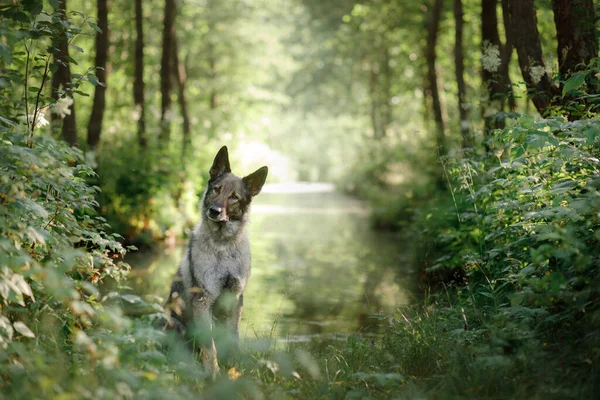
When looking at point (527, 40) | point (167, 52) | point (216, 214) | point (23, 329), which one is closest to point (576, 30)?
point (527, 40)

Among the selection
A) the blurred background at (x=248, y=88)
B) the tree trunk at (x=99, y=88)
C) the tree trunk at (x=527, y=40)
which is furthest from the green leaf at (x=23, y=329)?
the tree trunk at (x=99, y=88)

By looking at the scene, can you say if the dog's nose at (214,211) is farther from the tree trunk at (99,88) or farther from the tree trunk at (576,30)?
the tree trunk at (99,88)

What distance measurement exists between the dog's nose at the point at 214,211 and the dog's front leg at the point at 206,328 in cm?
81

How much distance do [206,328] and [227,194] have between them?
136 cm

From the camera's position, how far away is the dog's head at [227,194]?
567 centimetres

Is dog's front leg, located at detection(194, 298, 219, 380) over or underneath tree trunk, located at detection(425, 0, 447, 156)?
underneath

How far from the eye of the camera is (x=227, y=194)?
5.76 meters

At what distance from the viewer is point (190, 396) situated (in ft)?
12.4

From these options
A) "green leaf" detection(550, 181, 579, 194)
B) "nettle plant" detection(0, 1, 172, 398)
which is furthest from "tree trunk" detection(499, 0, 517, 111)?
"nettle plant" detection(0, 1, 172, 398)

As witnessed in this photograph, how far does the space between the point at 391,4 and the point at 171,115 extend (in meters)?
12.2

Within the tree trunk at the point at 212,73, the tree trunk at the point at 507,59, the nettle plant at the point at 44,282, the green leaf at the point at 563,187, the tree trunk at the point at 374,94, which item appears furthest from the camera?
the tree trunk at the point at 374,94

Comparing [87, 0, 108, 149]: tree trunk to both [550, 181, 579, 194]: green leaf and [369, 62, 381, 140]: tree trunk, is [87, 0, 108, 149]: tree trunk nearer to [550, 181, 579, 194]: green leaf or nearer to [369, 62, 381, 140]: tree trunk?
[550, 181, 579, 194]: green leaf

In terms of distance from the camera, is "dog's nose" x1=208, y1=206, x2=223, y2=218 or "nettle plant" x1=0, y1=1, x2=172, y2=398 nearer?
"nettle plant" x1=0, y1=1, x2=172, y2=398

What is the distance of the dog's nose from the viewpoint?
5.60 m
